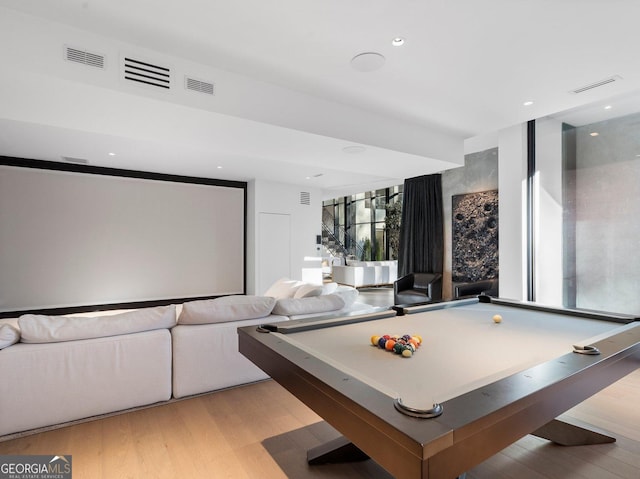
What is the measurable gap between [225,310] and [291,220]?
505 centimetres

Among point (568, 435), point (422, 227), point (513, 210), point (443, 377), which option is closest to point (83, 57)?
point (443, 377)

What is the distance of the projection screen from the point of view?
561 cm

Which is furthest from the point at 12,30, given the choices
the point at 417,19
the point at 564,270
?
the point at 564,270

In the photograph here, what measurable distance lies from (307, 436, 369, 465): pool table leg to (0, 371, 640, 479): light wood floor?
0.04 m

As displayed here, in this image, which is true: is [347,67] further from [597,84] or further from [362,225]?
[362,225]

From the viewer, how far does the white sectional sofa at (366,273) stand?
382 inches

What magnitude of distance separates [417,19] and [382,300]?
6.24 meters

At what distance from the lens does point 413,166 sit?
A: 5.46 metres

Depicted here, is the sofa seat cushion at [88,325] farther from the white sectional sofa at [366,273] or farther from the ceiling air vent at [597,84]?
the white sectional sofa at [366,273]

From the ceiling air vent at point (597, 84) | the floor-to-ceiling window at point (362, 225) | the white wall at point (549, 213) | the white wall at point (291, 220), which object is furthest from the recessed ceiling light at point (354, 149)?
the floor-to-ceiling window at point (362, 225)

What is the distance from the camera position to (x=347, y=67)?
10.2 ft

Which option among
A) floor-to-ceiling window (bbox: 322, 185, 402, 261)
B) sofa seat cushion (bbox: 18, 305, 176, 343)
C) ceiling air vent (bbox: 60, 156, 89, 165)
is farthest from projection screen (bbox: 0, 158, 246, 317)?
floor-to-ceiling window (bbox: 322, 185, 402, 261)

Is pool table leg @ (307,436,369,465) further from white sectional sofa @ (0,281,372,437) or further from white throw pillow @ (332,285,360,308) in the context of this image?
white throw pillow @ (332,285,360,308)

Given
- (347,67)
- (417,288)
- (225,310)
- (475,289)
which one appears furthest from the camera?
(417,288)
